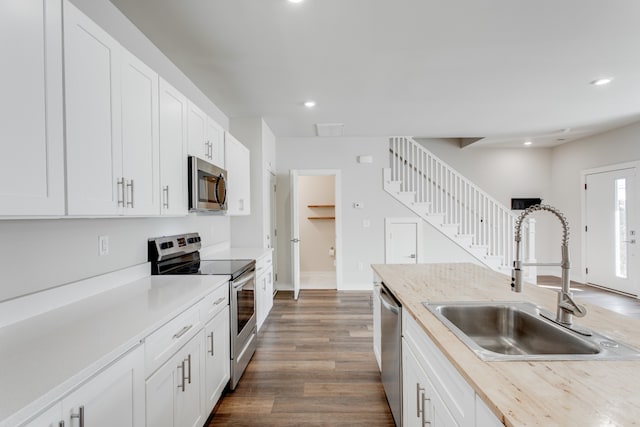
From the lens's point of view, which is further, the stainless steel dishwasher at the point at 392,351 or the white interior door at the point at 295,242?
the white interior door at the point at 295,242

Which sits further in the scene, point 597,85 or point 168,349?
point 597,85

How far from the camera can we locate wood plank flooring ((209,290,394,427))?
6.79 ft

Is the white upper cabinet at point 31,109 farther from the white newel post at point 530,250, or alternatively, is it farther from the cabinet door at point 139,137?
the white newel post at point 530,250

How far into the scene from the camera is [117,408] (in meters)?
1.11

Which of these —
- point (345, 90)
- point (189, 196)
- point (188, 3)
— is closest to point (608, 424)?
point (189, 196)

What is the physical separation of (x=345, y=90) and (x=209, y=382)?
9.72 feet

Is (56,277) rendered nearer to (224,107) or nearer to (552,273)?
(224,107)

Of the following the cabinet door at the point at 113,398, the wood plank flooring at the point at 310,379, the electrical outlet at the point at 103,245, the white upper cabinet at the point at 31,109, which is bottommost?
the wood plank flooring at the point at 310,379

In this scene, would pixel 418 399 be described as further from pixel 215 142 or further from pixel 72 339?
pixel 215 142

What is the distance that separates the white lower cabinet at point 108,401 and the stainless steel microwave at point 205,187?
133 cm

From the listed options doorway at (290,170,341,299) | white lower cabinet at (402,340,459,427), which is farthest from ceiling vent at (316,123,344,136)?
white lower cabinet at (402,340,459,427)

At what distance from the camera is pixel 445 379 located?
1.11 metres

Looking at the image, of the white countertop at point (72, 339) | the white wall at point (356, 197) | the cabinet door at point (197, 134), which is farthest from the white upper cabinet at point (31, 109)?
the white wall at point (356, 197)

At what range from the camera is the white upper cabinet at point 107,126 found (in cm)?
125
